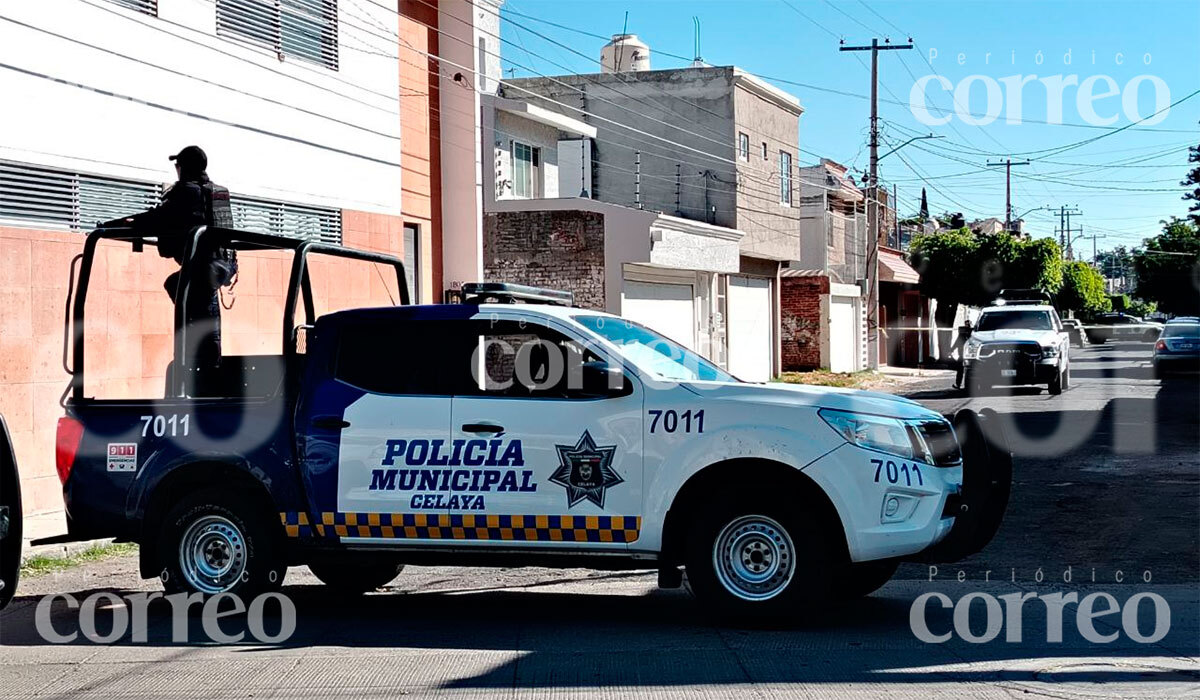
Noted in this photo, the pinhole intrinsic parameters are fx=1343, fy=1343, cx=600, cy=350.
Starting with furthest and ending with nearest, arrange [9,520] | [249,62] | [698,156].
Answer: [698,156] → [249,62] → [9,520]

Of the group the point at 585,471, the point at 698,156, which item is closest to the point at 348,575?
the point at 585,471

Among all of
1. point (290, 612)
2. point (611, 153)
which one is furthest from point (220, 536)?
point (611, 153)

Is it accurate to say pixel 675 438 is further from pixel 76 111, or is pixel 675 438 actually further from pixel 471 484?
pixel 76 111

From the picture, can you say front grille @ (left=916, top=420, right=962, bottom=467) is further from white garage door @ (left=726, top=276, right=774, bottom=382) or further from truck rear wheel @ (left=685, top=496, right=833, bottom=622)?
white garage door @ (left=726, top=276, right=774, bottom=382)

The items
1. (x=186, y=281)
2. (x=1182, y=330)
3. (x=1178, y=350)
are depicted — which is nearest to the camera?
(x=186, y=281)

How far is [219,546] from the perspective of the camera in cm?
852

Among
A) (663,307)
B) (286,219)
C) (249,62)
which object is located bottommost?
(663,307)

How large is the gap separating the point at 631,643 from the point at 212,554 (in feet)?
9.20

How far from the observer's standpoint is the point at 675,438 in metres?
7.82

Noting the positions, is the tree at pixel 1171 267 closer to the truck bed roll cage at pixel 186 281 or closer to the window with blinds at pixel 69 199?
the window with blinds at pixel 69 199

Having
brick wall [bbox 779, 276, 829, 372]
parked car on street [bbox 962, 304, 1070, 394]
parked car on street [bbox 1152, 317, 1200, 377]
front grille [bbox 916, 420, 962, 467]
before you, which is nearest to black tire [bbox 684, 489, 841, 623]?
front grille [bbox 916, 420, 962, 467]

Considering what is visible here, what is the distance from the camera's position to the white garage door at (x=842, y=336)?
43562mm

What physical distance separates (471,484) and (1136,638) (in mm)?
3962

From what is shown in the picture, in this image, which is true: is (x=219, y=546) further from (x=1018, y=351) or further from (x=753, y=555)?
(x=1018, y=351)
